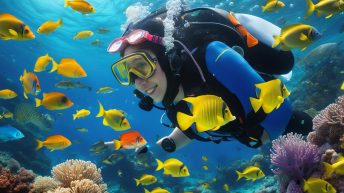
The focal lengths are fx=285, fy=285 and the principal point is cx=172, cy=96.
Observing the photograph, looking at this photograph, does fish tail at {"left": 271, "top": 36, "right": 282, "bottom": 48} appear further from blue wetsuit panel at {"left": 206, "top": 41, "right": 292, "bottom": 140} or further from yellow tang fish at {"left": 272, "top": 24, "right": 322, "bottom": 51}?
blue wetsuit panel at {"left": 206, "top": 41, "right": 292, "bottom": 140}

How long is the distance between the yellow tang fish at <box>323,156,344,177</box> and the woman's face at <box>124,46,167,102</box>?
192 centimetres

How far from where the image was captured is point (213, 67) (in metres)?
2.88

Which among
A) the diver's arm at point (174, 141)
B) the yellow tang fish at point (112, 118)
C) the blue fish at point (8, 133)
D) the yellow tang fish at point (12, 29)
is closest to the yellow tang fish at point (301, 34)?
the diver's arm at point (174, 141)

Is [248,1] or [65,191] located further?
[248,1]

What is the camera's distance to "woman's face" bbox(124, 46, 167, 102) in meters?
3.31

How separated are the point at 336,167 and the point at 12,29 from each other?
4718mm

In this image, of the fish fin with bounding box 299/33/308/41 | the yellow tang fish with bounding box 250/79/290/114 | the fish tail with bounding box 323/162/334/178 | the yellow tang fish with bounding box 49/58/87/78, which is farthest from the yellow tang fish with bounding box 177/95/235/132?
the yellow tang fish with bounding box 49/58/87/78

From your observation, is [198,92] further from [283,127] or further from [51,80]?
[51,80]

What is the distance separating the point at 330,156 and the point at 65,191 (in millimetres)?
3308

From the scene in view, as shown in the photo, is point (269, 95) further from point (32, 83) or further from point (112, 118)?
point (32, 83)

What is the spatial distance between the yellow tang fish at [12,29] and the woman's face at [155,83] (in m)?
2.11

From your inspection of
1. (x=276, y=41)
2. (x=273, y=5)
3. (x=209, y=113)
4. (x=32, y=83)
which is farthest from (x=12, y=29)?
(x=273, y=5)

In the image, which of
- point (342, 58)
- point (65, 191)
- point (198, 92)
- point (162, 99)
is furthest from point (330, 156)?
point (342, 58)

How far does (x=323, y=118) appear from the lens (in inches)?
141
